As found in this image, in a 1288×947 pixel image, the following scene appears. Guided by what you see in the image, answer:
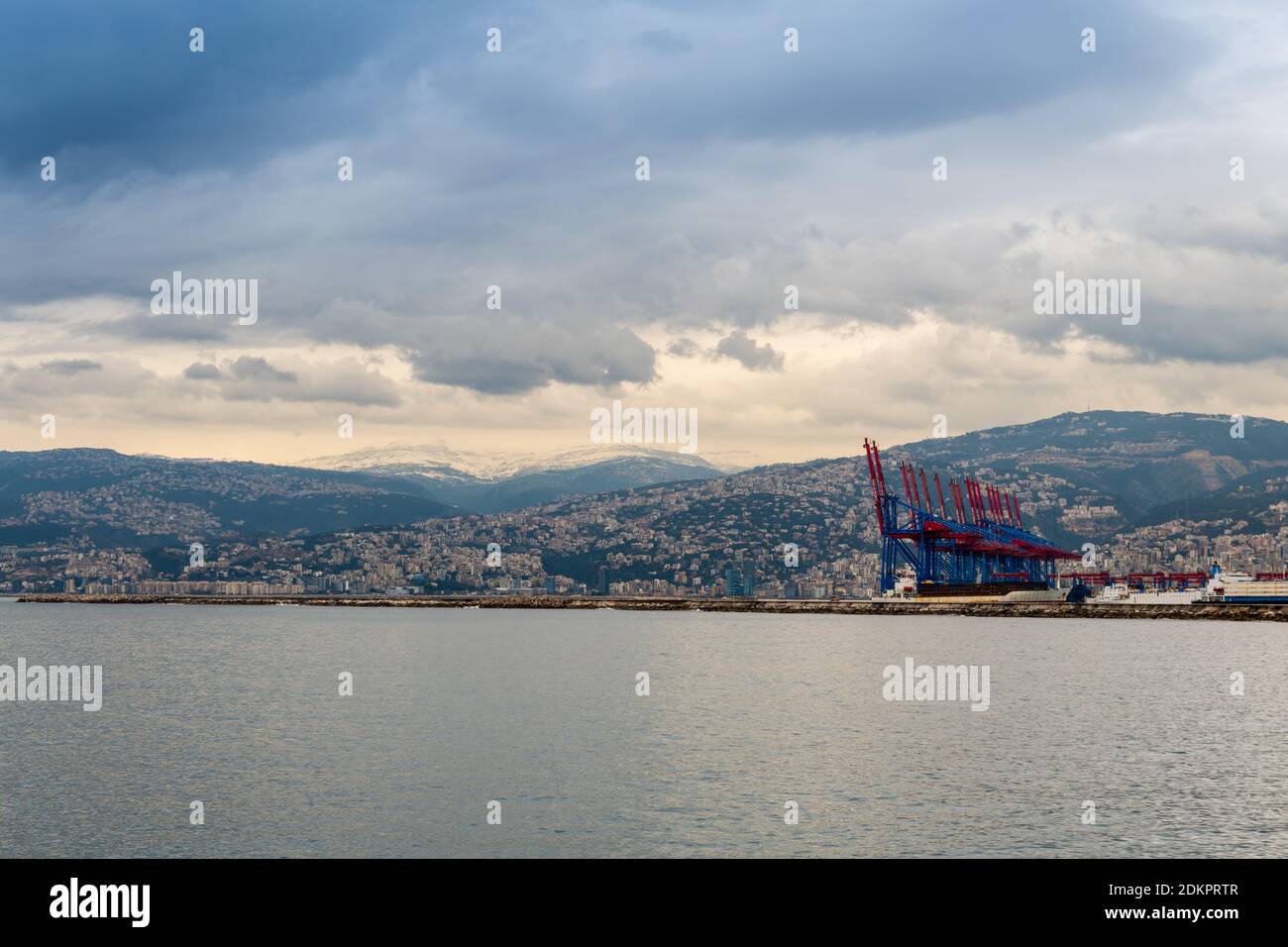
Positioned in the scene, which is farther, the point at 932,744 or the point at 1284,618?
the point at 1284,618

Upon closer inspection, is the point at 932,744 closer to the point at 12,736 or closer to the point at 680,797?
the point at 680,797

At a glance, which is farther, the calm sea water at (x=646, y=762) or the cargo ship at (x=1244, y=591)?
the cargo ship at (x=1244, y=591)

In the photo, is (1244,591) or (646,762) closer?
(646,762)

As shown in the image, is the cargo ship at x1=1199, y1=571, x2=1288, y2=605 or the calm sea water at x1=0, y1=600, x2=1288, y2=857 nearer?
the calm sea water at x1=0, y1=600, x2=1288, y2=857

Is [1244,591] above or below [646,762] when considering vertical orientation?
above
